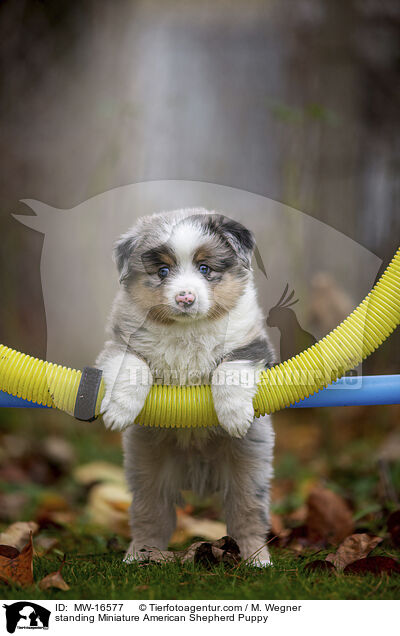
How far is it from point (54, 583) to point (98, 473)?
1856 millimetres

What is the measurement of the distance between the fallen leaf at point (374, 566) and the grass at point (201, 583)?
33 millimetres

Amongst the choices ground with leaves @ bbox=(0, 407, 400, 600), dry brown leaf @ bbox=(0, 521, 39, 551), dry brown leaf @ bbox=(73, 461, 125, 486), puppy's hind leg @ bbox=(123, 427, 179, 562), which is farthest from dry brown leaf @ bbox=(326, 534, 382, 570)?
dry brown leaf @ bbox=(73, 461, 125, 486)

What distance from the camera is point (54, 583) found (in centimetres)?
162

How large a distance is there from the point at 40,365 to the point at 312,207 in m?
1.46

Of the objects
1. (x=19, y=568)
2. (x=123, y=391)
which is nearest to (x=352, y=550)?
(x=123, y=391)

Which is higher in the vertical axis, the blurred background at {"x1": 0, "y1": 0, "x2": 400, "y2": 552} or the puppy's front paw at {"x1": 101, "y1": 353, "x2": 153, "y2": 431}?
the blurred background at {"x1": 0, "y1": 0, "x2": 400, "y2": 552}

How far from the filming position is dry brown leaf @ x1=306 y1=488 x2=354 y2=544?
2.43m

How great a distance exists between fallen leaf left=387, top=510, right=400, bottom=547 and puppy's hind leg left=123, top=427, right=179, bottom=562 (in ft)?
2.51

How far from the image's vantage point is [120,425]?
1.69 metres

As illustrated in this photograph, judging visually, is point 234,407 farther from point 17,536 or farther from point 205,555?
point 17,536

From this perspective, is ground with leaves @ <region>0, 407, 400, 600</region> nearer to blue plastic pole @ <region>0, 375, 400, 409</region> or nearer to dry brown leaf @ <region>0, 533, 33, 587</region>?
dry brown leaf @ <region>0, 533, 33, 587</region>

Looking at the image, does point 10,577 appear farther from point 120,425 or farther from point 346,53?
point 346,53
